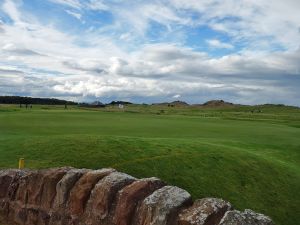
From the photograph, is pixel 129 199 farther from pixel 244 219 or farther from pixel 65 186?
pixel 244 219

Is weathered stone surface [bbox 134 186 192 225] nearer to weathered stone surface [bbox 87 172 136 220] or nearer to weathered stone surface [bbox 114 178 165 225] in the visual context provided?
weathered stone surface [bbox 114 178 165 225]

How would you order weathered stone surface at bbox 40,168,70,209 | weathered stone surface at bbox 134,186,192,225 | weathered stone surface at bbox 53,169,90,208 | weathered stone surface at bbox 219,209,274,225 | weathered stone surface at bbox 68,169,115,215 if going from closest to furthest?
weathered stone surface at bbox 219,209,274,225, weathered stone surface at bbox 134,186,192,225, weathered stone surface at bbox 68,169,115,215, weathered stone surface at bbox 53,169,90,208, weathered stone surface at bbox 40,168,70,209

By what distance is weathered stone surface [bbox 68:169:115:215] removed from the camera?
1125 cm

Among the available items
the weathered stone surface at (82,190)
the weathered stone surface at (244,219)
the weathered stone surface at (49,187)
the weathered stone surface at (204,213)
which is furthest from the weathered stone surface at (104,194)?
the weathered stone surface at (244,219)

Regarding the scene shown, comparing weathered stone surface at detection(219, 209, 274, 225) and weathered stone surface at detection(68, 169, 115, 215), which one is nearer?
weathered stone surface at detection(219, 209, 274, 225)

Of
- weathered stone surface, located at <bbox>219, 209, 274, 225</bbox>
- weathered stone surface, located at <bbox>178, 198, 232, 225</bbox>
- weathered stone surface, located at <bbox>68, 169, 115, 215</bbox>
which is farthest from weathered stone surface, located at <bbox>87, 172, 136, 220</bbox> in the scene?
weathered stone surface, located at <bbox>219, 209, 274, 225</bbox>

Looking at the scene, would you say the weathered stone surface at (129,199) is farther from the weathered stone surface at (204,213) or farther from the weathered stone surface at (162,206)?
the weathered stone surface at (204,213)

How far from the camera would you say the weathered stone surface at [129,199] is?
1023 cm

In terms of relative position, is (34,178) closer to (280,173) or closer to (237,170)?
(237,170)

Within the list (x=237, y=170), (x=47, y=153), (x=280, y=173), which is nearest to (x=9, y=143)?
(x=47, y=153)

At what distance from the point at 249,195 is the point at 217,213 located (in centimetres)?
1191

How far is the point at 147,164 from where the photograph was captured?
20172 millimetres

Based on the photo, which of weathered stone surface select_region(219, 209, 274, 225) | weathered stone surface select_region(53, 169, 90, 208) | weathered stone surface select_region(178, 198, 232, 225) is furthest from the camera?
weathered stone surface select_region(53, 169, 90, 208)

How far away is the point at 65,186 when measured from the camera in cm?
1170
